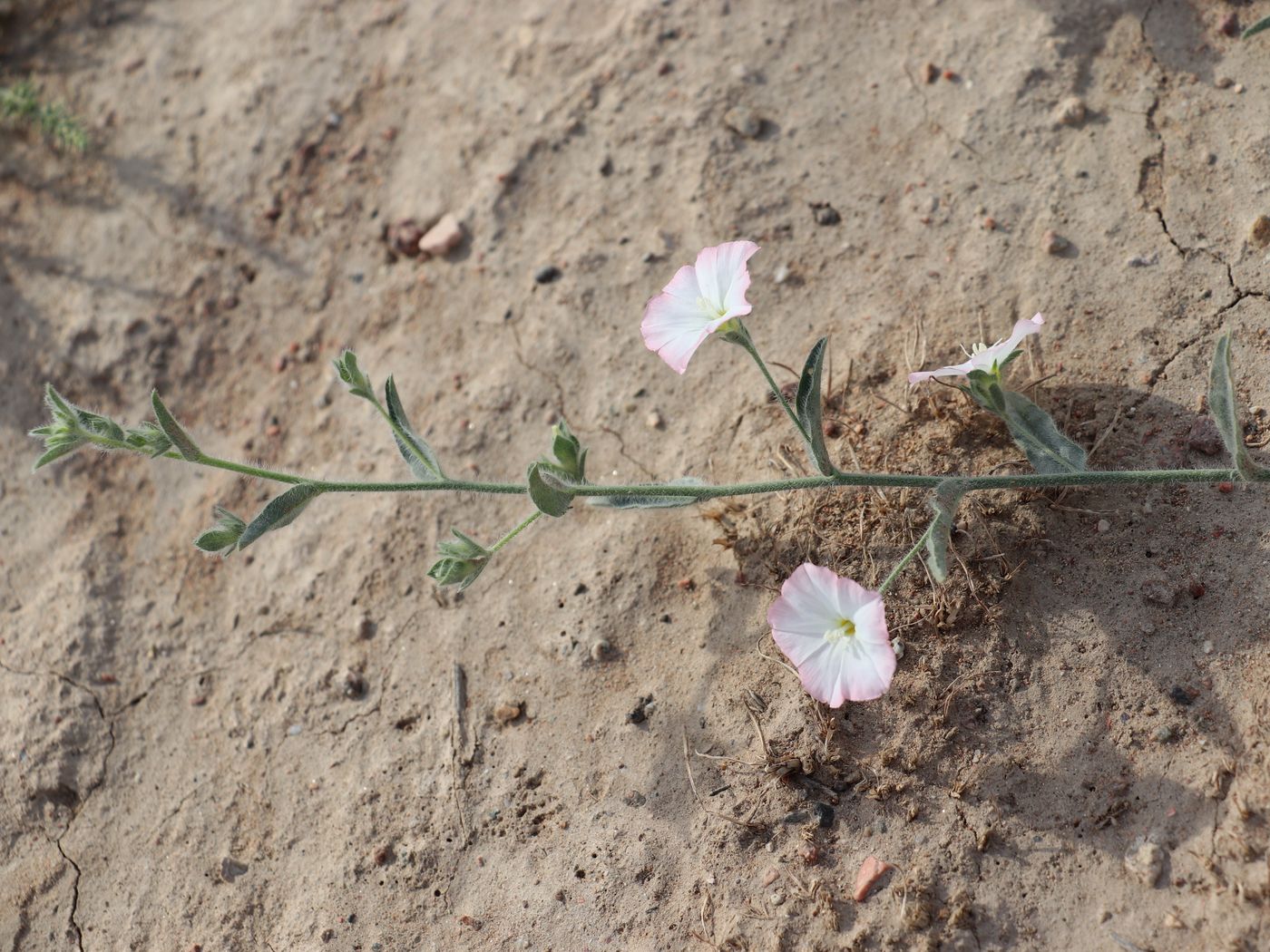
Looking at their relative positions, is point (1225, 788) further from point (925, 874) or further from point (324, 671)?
point (324, 671)

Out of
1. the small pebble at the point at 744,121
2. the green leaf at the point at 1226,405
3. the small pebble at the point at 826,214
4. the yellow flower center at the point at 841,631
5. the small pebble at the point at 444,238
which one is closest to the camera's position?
the green leaf at the point at 1226,405

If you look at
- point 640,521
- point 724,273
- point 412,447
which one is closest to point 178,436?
point 412,447

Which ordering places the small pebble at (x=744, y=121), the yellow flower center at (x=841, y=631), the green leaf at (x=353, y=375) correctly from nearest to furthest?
the yellow flower center at (x=841, y=631), the green leaf at (x=353, y=375), the small pebble at (x=744, y=121)

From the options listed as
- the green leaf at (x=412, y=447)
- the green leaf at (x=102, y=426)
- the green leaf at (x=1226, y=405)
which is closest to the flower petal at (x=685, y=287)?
the green leaf at (x=412, y=447)

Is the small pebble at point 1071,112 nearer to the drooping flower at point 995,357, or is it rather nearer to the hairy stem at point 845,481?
the drooping flower at point 995,357

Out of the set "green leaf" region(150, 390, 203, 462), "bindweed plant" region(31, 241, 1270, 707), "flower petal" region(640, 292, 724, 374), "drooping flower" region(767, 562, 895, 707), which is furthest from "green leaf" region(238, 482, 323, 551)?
"drooping flower" region(767, 562, 895, 707)

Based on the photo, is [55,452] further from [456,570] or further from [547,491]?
[547,491]
